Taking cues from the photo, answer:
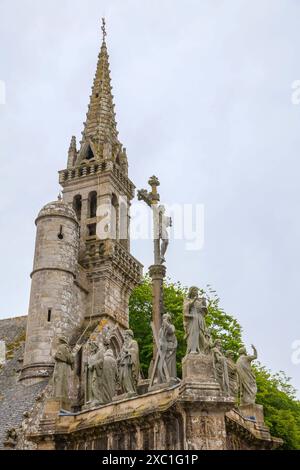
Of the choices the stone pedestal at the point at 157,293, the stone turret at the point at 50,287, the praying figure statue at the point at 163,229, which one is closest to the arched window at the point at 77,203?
the stone turret at the point at 50,287

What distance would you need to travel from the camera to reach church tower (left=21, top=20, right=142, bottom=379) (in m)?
28.0

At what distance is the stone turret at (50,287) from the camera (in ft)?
87.2

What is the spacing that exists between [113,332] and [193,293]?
56.1 feet

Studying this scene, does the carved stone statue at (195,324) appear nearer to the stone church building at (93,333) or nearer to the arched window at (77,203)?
the stone church building at (93,333)

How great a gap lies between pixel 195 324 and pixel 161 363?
5.21 feet

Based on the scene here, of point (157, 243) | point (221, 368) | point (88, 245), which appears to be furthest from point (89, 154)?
point (221, 368)

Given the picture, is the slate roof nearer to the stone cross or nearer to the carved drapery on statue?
the stone cross

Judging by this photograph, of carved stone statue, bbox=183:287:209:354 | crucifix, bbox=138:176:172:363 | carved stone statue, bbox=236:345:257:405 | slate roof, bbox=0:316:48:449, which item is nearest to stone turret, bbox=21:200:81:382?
slate roof, bbox=0:316:48:449

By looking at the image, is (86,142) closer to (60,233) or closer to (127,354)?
(60,233)

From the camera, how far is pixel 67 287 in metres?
29.1

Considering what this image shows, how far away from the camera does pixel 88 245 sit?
110 ft

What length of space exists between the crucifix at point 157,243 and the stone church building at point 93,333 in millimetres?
2015

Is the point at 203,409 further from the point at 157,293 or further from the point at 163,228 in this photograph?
the point at 163,228
